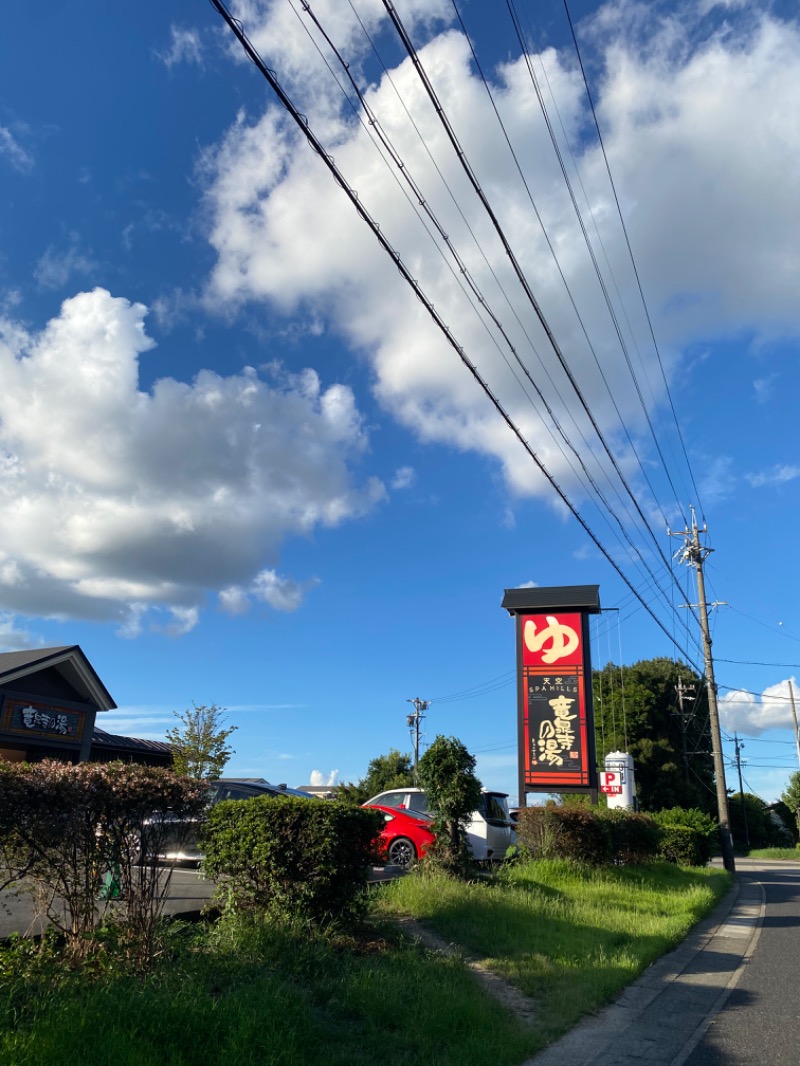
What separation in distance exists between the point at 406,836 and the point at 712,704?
1999 cm

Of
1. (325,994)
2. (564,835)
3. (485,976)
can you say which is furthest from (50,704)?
(325,994)

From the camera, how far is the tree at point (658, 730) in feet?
160

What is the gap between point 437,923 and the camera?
9.17 metres

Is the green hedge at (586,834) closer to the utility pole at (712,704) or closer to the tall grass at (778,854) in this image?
the utility pole at (712,704)

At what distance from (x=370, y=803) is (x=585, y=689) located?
7788mm

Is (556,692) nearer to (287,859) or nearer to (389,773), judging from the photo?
(287,859)

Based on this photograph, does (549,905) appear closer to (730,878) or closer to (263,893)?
(263,893)

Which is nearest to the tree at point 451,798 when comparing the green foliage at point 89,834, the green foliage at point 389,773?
the green foliage at point 89,834

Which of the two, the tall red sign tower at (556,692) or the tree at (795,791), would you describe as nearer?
the tall red sign tower at (556,692)

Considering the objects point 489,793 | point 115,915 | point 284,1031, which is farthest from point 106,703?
point 284,1031

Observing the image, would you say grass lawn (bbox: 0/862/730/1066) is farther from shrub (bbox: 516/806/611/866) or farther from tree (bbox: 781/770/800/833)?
tree (bbox: 781/770/800/833)

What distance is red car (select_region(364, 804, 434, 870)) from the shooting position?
1348 cm

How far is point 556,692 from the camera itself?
20969mm

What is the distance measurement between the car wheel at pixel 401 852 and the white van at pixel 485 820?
25.8 inches
